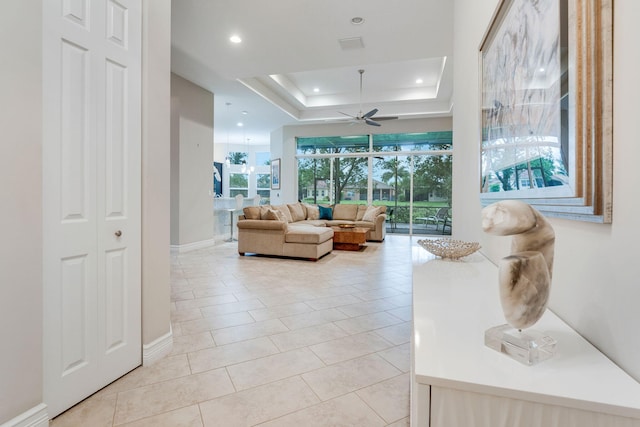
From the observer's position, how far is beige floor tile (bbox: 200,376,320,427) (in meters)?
1.51

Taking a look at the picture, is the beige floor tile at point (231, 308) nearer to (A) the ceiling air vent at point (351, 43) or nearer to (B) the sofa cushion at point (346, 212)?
(A) the ceiling air vent at point (351, 43)

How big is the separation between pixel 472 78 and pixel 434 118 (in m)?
6.71

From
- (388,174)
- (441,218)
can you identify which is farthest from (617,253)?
(388,174)

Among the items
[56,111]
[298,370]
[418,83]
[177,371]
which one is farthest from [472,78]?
[418,83]

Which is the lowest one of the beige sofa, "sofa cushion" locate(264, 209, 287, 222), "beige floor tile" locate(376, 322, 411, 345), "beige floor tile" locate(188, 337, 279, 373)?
"beige floor tile" locate(188, 337, 279, 373)

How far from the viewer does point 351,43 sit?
4531 millimetres

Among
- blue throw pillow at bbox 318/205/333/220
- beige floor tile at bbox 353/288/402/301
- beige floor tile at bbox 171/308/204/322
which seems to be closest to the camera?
beige floor tile at bbox 171/308/204/322

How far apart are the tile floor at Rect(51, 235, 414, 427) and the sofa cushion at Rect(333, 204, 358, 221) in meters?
4.33

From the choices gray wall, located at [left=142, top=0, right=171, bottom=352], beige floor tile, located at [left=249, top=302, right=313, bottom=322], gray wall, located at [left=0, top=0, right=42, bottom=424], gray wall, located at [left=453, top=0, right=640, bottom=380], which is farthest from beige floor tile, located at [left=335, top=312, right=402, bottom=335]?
gray wall, located at [left=0, top=0, right=42, bottom=424]

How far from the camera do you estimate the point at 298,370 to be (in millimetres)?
1949

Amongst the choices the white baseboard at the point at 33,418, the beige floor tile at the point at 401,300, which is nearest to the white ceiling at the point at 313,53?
the beige floor tile at the point at 401,300

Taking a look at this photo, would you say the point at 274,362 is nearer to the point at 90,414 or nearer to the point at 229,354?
the point at 229,354

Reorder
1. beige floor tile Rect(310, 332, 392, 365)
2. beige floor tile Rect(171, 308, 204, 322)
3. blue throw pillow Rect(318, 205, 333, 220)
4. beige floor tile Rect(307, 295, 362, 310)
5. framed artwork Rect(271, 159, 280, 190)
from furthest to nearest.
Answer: framed artwork Rect(271, 159, 280, 190) < blue throw pillow Rect(318, 205, 333, 220) < beige floor tile Rect(307, 295, 362, 310) < beige floor tile Rect(171, 308, 204, 322) < beige floor tile Rect(310, 332, 392, 365)

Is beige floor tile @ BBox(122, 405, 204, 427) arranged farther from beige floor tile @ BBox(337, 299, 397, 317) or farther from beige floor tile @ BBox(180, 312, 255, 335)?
beige floor tile @ BBox(337, 299, 397, 317)
